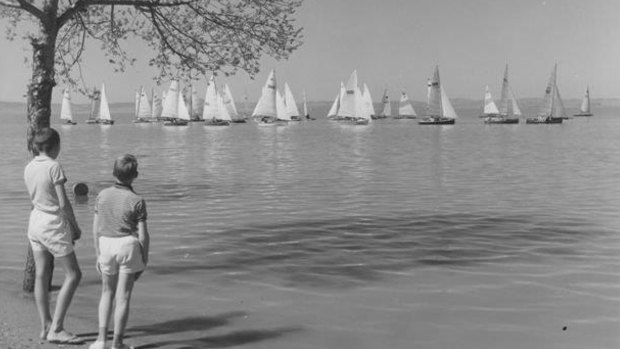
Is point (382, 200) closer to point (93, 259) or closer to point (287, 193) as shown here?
point (287, 193)

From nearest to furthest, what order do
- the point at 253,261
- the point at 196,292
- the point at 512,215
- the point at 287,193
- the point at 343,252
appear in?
the point at 196,292 < the point at 253,261 < the point at 343,252 < the point at 512,215 < the point at 287,193

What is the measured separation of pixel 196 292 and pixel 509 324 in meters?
5.27

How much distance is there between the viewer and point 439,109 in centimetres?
13212

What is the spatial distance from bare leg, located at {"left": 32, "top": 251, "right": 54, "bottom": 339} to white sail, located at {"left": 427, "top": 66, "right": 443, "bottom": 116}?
→ 114 metres

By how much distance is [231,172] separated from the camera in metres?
37.3

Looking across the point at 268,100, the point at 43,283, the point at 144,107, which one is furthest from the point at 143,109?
the point at 43,283

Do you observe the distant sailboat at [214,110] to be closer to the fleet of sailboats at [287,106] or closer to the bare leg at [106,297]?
the fleet of sailboats at [287,106]

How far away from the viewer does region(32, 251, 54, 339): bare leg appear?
285 inches

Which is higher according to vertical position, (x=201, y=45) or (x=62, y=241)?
(x=201, y=45)

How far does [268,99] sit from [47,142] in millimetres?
116304

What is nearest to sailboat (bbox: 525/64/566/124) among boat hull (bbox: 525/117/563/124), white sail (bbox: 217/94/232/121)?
boat hull (bbox: 525/117/563/124)

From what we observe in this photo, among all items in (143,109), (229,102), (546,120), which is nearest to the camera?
(546,120)

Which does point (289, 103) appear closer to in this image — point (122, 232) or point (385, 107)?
point (385, 107)

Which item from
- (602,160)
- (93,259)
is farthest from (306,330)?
(602,160)
